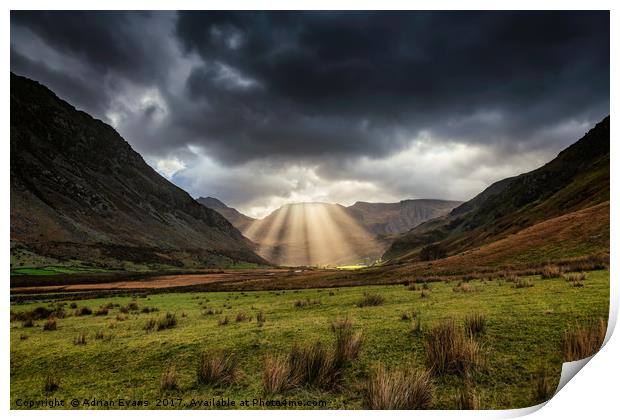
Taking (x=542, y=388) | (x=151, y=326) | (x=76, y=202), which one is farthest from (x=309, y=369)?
(x=76, y=202)

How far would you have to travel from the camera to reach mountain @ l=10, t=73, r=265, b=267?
107575mm

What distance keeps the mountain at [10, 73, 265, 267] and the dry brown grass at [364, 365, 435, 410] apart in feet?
323

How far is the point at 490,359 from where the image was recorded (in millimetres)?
6520

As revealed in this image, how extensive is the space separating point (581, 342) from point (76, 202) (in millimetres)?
165945

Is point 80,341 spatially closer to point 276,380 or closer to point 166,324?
point 166,324

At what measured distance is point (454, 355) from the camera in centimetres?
635

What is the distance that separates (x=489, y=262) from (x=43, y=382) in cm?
4023

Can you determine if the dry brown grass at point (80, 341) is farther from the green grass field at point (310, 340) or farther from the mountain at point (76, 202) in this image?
the mountain at point (76, 202)

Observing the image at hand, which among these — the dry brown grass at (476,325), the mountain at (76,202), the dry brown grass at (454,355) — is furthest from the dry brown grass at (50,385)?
the mountain at (76,202)

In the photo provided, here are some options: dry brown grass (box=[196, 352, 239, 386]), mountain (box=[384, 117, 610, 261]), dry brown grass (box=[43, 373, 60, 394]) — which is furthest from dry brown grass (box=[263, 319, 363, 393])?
mountain (box=[384, 117, 610, 261])

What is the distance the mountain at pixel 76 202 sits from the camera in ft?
353
